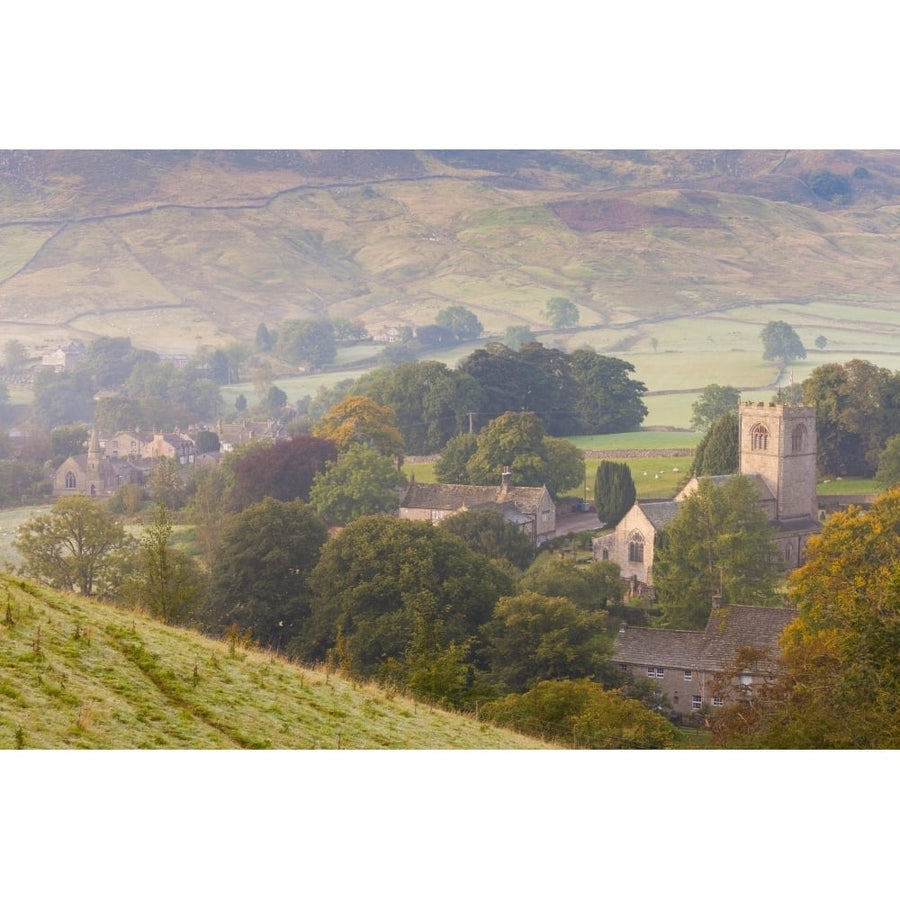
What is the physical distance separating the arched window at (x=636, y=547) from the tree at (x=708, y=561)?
1.92 metres

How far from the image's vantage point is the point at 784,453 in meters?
42.6

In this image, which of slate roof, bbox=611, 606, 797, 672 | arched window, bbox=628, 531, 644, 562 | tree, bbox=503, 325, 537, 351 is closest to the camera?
slate roof, bbox=611, 606, 797, 672

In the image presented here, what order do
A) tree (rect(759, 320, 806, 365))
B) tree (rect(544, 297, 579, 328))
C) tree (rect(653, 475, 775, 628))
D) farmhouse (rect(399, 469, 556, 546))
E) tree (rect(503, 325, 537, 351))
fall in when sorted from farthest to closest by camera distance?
tree (rect(544, 297, 579, 328)), tree (rect(503, 325, 537, 351)), tree (rect(759, 320, 806, 365)), farmhouse (rect(399, 469, 556, 546)), tree (rect(653, 475, 775, 628))

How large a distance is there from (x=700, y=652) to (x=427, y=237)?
165ft

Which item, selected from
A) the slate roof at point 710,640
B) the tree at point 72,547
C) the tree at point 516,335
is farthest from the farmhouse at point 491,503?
the tree at point 516,335

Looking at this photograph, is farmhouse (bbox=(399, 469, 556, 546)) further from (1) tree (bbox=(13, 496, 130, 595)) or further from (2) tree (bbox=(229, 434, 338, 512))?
(1) tree (bbox=(13, 496, 130, 595))

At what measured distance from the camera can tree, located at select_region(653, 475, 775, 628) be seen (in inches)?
1256

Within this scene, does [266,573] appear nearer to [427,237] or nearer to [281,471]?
[281,471]

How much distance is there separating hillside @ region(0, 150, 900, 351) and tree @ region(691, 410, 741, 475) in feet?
80.0

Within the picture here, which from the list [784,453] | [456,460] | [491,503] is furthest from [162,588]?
[456,460]

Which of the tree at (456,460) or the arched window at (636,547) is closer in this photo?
the arched window at (636,547)

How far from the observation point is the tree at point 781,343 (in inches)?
2613

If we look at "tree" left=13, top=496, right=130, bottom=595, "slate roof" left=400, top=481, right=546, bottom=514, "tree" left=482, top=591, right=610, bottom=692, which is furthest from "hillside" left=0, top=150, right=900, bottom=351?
"tree" left=482, top=591, right=610, bottom=692

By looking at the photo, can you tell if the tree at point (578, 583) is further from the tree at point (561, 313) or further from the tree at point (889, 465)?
the tree at point (561, 313)
